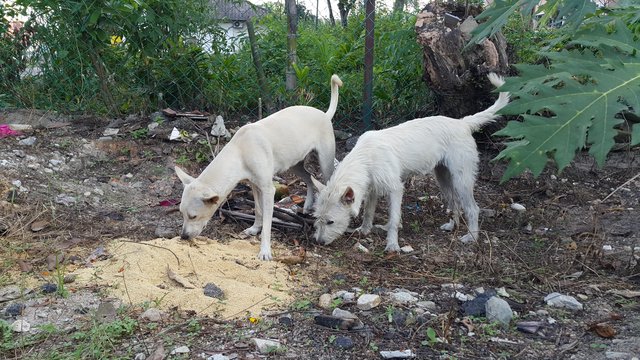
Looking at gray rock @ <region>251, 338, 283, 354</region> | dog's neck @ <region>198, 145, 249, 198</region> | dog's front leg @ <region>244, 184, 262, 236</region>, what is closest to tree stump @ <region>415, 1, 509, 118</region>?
dog's front leg @ <region>244, 184, 262, 236</region>

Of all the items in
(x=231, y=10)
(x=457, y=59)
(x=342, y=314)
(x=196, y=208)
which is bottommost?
(x=342, y=314)

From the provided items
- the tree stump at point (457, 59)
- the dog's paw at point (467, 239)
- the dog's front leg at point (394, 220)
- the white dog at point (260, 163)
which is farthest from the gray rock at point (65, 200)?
the tree stump at point (457, 59)

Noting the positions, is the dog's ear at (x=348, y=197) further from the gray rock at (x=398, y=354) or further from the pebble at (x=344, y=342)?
the gray rock at (x=398, y=354)

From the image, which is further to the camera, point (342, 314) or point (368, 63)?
point (368, 63)

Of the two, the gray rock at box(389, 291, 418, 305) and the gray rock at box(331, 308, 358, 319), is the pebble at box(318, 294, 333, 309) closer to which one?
the gray rock at box(331, 308, 358, 319)

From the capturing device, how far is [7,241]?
4859 mm

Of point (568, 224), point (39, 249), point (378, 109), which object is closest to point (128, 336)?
point (39, 249)

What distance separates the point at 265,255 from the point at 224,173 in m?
0.77

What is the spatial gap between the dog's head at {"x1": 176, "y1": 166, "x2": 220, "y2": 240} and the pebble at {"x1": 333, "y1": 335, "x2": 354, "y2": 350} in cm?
187

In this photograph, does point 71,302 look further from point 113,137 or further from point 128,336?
point 113,137

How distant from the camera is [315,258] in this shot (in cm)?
506

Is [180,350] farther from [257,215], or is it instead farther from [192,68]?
[192,68]

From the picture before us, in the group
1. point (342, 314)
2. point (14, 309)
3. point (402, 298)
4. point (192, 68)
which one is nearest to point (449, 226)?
point (402, 298)

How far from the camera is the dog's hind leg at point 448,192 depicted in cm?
601
